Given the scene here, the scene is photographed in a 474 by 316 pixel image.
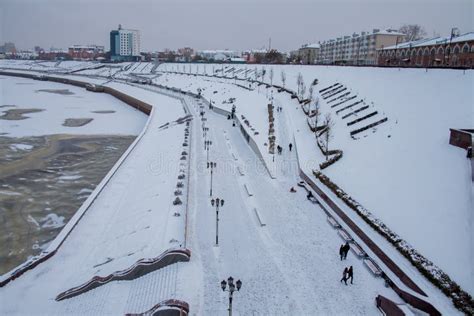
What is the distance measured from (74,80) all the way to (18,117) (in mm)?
50964

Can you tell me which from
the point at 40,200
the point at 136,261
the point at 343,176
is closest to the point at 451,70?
the point at 343,176

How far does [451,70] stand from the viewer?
26609 mm

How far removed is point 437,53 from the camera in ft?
151

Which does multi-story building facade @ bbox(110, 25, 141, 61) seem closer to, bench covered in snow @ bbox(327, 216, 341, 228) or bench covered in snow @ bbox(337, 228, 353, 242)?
bench covered in snow @ bbox(327, 216, 341, 228)

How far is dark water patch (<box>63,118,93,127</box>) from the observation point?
42.7 metres

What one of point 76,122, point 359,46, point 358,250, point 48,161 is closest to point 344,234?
point 358,250

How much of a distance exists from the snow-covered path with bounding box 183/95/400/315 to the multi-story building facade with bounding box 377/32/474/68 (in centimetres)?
2176

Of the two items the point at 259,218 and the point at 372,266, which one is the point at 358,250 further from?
the point at 259,218

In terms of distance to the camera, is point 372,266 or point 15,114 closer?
point 372,266

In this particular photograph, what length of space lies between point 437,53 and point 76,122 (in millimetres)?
43708

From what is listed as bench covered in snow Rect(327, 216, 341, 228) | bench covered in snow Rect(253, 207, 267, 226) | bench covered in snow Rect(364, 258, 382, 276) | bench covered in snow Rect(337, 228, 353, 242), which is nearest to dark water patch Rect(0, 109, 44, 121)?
bench covered in snow Rect(253, 207, 267, 226)

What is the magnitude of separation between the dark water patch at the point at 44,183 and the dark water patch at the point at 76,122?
6645 millimetres

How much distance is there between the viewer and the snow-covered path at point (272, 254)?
11.9 m

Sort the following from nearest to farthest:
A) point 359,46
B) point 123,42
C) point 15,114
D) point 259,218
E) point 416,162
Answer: point 259,218, point 416,162, point 15,114, point 359,46, point 123,42
